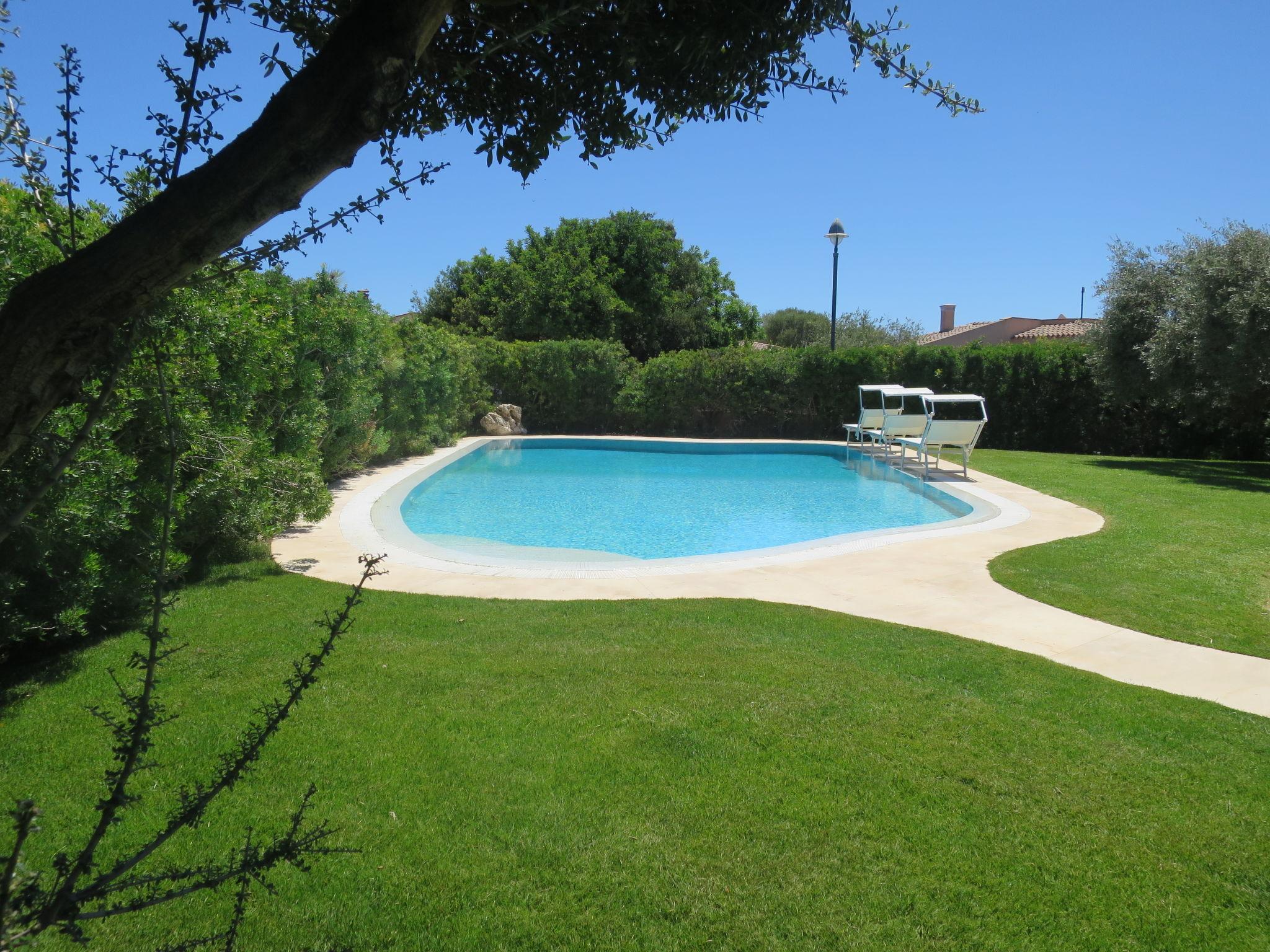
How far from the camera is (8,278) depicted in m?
4.40

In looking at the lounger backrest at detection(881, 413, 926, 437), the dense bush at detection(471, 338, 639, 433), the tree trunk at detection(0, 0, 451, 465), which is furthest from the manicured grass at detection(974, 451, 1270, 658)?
the dense bush at detection(471, 338, 639, 433)

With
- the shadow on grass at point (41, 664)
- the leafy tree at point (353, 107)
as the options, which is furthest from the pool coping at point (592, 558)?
the leafy tree at point (353, 107)

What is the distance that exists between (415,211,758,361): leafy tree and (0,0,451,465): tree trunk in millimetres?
28817

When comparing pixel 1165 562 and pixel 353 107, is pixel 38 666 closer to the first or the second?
pixel 353 107

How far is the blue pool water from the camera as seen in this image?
11.6 meters

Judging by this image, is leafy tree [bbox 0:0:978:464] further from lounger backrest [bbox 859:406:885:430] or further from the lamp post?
the lamp post

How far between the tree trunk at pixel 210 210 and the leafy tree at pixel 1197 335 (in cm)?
1707

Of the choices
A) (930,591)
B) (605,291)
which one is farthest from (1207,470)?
(605,291)

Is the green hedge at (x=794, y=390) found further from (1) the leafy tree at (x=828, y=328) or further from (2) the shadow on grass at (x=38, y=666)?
(1) the leafy tree at (x=828, y=328)

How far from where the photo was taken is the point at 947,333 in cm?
5184

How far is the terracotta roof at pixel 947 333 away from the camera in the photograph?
49.8 metres

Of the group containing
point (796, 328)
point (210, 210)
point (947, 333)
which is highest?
point (796, 328)

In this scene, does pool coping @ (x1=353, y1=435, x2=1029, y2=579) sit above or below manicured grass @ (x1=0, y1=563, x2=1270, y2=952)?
above

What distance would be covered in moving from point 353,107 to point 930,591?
6724 millimetres
